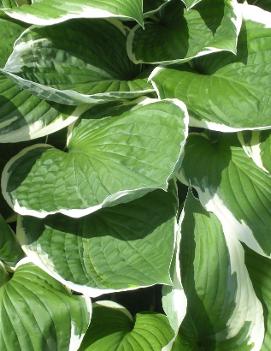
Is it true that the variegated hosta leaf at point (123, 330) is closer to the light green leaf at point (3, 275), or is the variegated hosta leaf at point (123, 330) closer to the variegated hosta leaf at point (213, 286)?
Result: the variegated hosta leaf at point (213, 286)

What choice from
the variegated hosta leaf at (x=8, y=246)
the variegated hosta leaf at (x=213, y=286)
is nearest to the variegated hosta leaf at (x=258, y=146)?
the variegated hosta leaf at (x=213, y=286)

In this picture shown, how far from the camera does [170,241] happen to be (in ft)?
3.40

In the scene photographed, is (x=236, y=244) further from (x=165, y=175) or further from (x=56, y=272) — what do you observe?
(x=56, y=272)

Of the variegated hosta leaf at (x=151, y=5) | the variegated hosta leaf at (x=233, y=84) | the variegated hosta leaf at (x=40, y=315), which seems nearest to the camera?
the variegated hosta leaf at (x=40, y=315)

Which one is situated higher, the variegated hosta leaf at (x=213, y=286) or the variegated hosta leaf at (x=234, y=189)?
the variegated hosta leaf at (x=234, y=189)

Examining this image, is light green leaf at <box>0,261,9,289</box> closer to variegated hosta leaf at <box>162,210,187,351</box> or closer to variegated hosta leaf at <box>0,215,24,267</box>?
variegated hosta leaf at <box>0,215,24,267</box>

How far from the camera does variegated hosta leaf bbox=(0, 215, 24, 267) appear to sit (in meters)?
1.06

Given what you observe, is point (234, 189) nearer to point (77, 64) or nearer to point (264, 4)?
point (77, 64)

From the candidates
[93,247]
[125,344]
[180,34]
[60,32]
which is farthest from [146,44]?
[125,344]

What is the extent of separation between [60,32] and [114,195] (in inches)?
14.6

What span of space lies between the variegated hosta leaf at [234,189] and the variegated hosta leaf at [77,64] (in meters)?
0.17

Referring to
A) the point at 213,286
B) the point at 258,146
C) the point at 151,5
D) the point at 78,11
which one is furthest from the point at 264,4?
the point at 213,286

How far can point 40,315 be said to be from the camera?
39.6 inches

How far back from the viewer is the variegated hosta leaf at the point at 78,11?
1.02 meters
